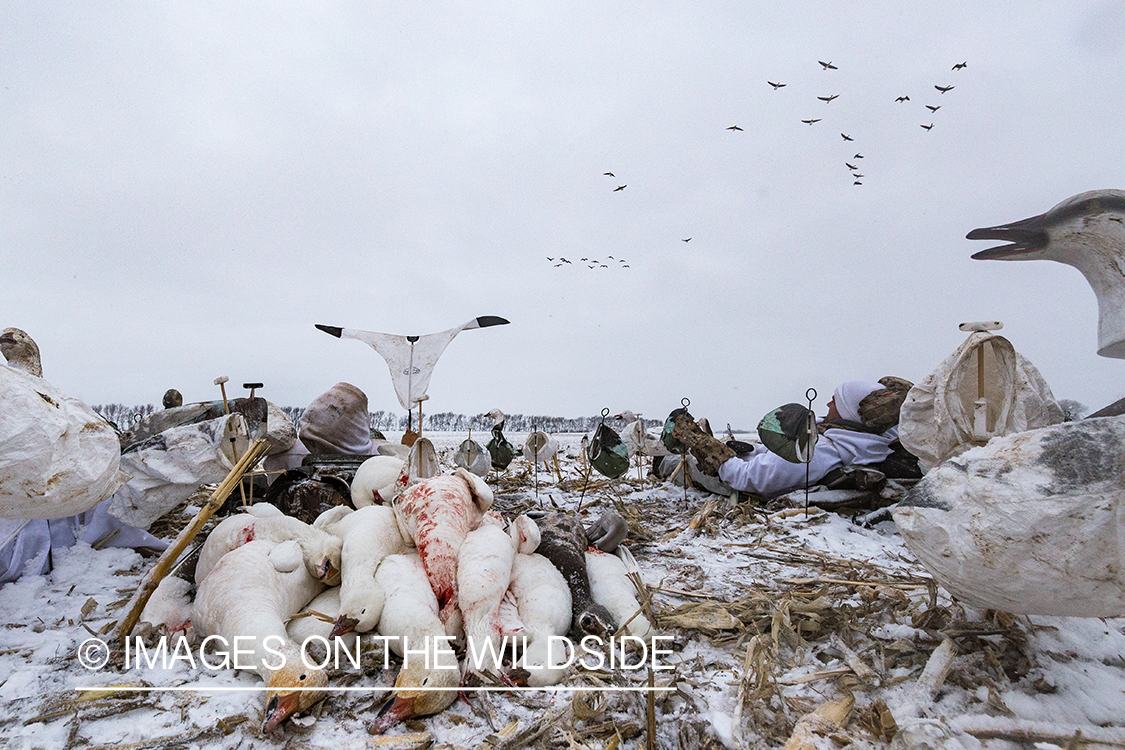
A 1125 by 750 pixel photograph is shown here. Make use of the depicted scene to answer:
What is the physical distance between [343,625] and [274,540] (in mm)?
941

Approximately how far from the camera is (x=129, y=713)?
225cm

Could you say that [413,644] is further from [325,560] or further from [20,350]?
[20,350]

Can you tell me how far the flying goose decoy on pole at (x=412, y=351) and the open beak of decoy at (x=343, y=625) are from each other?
364cm

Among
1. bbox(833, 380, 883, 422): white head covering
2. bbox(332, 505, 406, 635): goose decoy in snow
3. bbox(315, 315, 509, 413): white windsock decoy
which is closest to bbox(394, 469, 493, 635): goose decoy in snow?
bbox(332, 505, 406, 635): goose decoy in snow

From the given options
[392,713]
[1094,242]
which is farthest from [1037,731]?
[392,713]

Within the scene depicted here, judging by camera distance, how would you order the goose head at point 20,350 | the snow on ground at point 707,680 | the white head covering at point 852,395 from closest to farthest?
the snow on ground at point 707,680, the goose head at point 20,350, the white head covering at point 852,395

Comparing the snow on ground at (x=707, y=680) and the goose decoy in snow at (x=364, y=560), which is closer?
the snow on ground at (x=707, y=680)

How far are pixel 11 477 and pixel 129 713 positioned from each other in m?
1.11

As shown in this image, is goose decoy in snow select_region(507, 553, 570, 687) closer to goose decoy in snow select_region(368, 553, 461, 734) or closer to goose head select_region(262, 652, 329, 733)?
goose decoy in snow select_region(368, 553, 461, 734)

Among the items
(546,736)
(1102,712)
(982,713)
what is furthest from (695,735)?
(1102,712)

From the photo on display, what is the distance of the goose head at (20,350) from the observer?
116 inches

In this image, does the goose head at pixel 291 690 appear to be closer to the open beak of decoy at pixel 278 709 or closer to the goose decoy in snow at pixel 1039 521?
the open beak of decoy at pixel 278 709

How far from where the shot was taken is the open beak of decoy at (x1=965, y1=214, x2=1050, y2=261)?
1948 mm

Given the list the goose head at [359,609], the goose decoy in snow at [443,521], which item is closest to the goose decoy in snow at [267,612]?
the goose head at [359,609]
